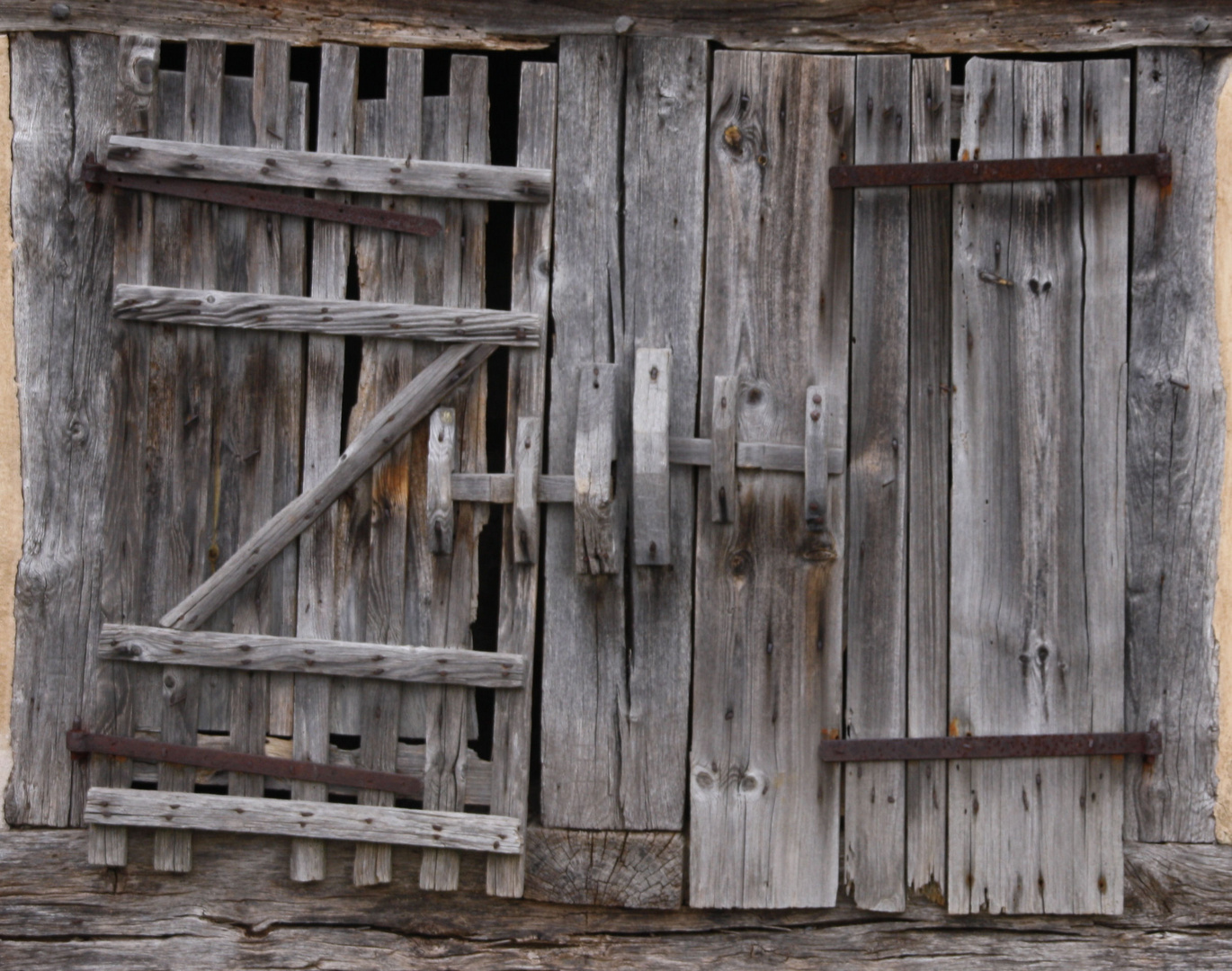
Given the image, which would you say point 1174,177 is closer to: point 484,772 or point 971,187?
point 971,187

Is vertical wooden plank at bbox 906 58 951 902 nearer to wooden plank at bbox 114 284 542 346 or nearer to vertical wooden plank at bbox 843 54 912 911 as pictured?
vertical wooden plank at bbox 843 54 912 911

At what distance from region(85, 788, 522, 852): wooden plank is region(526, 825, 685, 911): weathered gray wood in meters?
0.10

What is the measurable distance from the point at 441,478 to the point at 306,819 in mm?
978

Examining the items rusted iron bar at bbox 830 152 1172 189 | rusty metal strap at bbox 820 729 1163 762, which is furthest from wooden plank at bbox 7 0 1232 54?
rusty metal strap at bbox 820 729 1163 762

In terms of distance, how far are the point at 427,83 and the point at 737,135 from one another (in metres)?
1.22

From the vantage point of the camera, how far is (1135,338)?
292 centimetres

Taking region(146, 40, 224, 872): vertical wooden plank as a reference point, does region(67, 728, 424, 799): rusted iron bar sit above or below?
below

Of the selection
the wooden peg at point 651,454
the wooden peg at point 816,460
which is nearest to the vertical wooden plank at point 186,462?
the wooden peg at point 651,454

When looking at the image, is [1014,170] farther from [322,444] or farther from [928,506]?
[322,444]

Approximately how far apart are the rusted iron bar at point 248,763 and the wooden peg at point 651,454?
0.89 m

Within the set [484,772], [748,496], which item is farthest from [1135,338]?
[484,772]

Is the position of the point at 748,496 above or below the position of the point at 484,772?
above

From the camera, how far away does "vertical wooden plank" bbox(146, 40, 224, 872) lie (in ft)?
9.50

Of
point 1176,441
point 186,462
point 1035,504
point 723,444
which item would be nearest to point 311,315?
point 186,462
